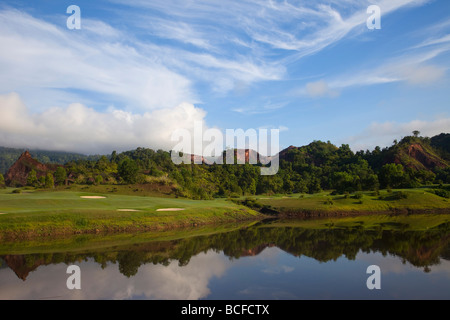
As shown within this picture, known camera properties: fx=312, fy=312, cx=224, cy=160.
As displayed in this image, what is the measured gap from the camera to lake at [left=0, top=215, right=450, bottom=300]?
16.5 meters

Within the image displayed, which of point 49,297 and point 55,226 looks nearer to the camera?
point 49,297

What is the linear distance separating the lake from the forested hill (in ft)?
180

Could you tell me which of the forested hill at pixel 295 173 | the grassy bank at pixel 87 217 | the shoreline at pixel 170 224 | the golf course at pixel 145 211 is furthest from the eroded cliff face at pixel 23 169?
the shoreline at pixel 170 224

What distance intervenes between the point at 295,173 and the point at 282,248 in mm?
132172

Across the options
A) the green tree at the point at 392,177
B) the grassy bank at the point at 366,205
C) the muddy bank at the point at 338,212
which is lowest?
the muddy bank at the point at 338,212

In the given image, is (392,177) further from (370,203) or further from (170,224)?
(170,224)

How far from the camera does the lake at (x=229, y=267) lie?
16547 mm

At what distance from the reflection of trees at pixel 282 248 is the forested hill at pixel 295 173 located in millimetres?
51313

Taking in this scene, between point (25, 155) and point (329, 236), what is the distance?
178507mm

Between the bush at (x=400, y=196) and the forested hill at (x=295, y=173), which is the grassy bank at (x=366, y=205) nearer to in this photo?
the bush at (x=400, y=196)

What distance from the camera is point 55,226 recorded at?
1420 inches

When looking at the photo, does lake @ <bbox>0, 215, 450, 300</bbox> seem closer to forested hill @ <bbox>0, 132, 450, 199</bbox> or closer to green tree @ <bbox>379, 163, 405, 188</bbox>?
forested hill @ <bbox>0, 132, 450, 199</bbox>
